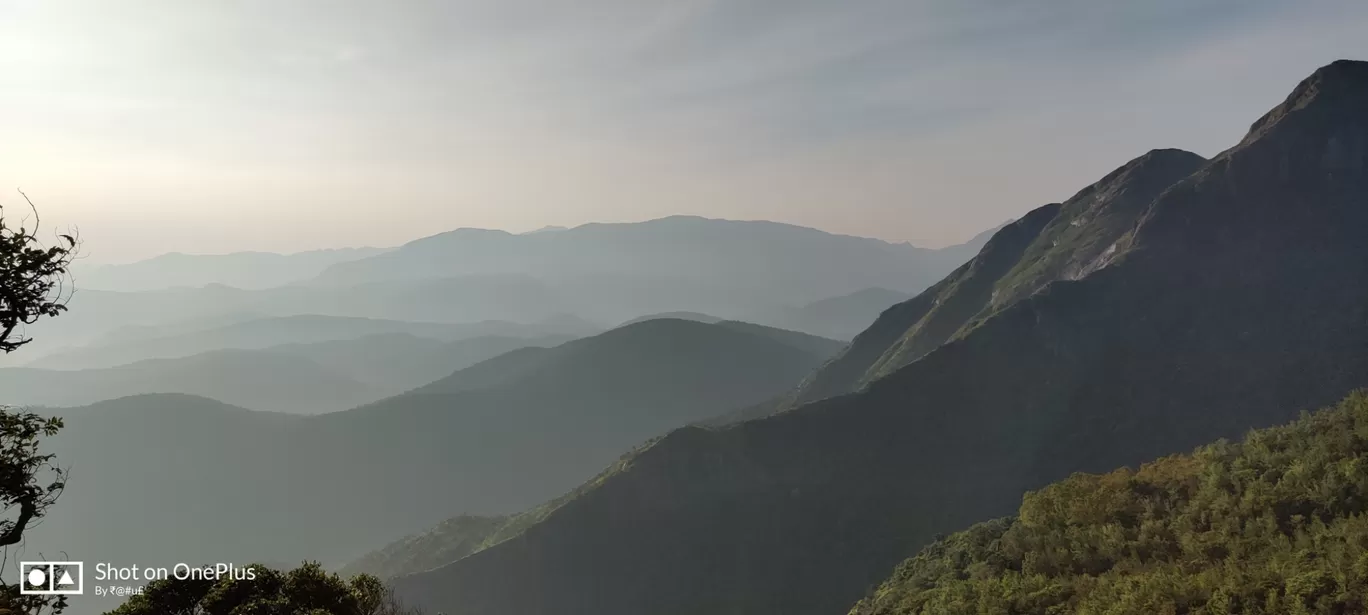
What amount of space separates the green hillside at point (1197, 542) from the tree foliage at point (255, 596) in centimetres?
2971

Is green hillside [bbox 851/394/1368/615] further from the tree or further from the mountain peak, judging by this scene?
the mountain peak

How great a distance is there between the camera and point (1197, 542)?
28641mm

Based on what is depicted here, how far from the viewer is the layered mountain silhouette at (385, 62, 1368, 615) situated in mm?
83000

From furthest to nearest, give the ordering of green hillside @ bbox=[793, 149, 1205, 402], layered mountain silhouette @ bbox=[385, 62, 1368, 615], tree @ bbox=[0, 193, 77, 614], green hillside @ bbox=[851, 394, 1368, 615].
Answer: green hillside @ bbox=[793, 149, 1205, 402] < layered mountain silhouette @ bbox=[385, 62, 1368, 615] < green hillside @ bbox=[851, 394, 1368, 615] < tree @ bbox=[0, 193, 77, 614]

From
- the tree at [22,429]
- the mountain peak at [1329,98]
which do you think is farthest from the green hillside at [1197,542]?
the mountain peak at [1329,98]

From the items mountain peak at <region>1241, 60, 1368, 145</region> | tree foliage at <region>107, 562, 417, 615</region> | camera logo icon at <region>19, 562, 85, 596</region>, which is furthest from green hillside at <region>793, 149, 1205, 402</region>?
camera logo icon at <region>19, 562, 85, 596</region>

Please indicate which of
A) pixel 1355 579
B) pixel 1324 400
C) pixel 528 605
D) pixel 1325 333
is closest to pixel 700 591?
pixel 528 605

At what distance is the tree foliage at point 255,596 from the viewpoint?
17500mm

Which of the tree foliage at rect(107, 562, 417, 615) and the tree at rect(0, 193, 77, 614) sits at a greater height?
the tree at rect(0, 193, 77, 614)

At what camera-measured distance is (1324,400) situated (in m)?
76.4

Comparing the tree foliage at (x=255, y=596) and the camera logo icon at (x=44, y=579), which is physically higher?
the camera logo icon at (x=44, y=579)

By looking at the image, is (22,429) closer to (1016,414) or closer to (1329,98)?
(1016,414)

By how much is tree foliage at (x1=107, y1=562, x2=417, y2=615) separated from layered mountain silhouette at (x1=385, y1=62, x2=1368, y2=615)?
7132 cm

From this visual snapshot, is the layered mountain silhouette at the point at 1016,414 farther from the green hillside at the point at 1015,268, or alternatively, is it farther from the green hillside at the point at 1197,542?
the green hillside at the point at 1197,542
